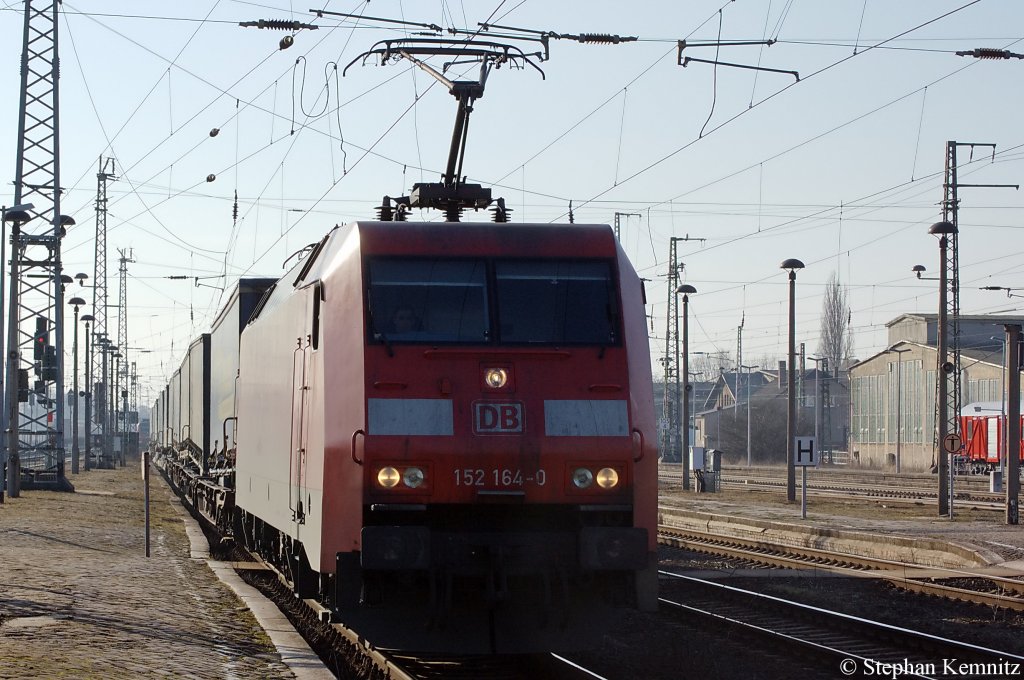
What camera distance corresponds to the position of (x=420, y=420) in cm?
950

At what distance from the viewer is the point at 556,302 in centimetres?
1014

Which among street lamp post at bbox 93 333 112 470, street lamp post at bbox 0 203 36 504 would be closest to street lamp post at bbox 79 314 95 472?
street lamp post at bbox 93 333 112 470

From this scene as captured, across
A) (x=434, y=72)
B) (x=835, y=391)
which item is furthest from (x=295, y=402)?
(x=835, y=391)

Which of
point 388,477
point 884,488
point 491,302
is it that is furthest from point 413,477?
point 884,488

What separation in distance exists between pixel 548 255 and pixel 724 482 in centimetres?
4318

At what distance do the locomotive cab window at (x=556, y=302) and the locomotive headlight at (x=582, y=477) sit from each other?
3.41 ft

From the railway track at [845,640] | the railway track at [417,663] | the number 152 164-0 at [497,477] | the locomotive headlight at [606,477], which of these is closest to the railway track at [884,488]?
the railway track at [845,640]

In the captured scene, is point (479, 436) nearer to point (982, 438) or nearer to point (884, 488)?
point (884, 488)

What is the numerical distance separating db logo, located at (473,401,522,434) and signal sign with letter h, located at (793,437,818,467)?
17.7 metres

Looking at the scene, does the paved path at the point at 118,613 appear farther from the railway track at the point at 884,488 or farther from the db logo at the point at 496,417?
the railway track at the point at 884,488

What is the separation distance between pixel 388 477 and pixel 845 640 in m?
5.26

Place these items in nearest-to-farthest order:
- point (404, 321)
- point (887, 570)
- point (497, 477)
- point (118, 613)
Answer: point (497, 477)
point (404, 321)
point (118, 613)
point (887, 570)

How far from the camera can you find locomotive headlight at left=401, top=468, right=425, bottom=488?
9.37m

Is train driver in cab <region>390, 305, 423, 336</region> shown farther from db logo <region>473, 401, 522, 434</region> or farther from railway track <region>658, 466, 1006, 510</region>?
railway track <region>658, 466, 1006, 510</region>
